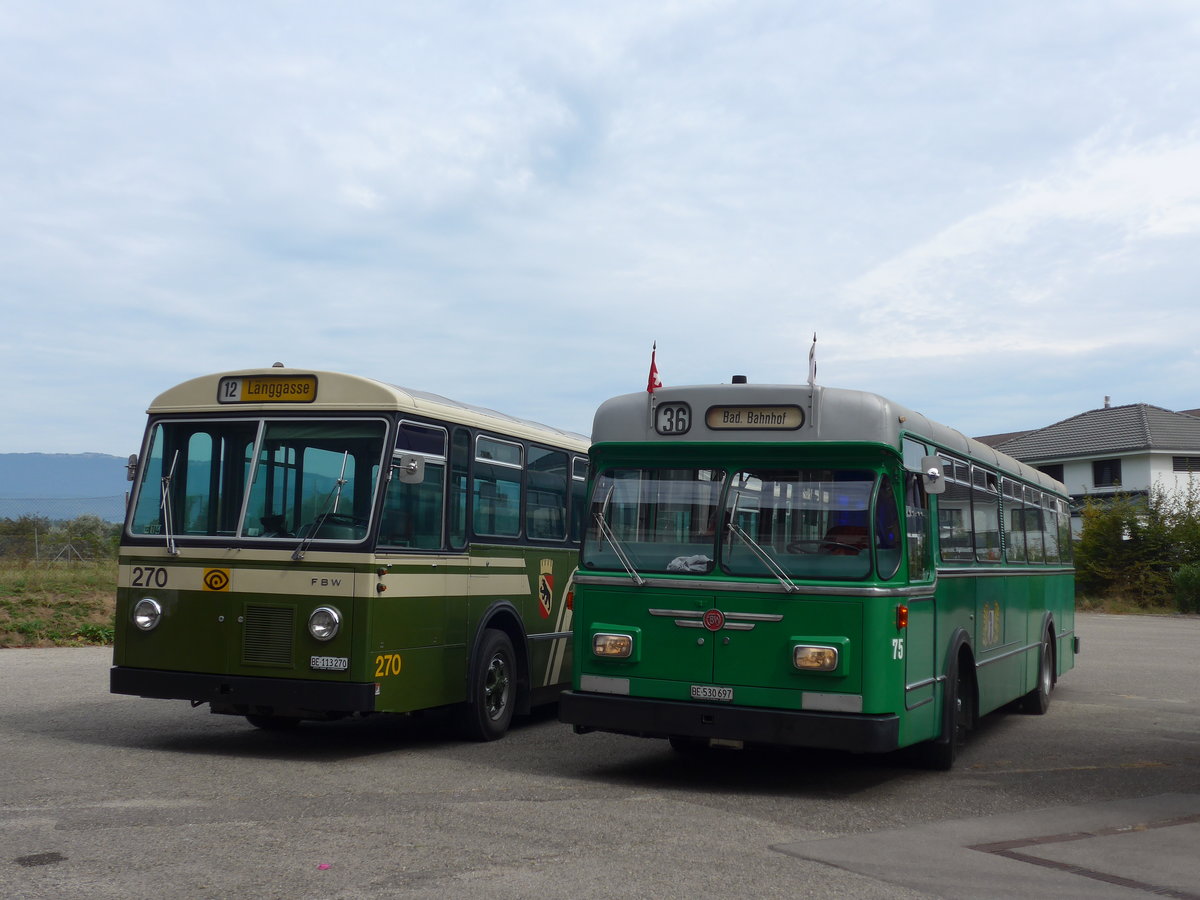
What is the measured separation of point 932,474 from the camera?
31.2ft

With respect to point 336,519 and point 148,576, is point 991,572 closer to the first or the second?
point 336,519

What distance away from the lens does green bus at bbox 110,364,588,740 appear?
1007 cm

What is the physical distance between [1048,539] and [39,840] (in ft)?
39.3

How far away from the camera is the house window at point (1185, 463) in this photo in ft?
219

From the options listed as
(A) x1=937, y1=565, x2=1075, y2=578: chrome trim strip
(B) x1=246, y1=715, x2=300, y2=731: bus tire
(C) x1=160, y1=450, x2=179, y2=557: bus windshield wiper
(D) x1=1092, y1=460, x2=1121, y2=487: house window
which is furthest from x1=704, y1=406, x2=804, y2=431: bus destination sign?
(D) x1=1092, y1=460, x2=1121, y2=487: house window

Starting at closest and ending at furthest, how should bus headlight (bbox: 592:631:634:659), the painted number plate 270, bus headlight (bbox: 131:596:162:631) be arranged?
the painted number plate 270 → bus headlight (bbox: 592:631:634:659) → bus headlight (bbox: 131:596:162:631)

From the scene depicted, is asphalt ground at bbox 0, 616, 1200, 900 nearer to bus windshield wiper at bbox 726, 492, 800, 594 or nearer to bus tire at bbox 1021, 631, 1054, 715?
bus windshield wiper at bbox 726, 492, 800, 594

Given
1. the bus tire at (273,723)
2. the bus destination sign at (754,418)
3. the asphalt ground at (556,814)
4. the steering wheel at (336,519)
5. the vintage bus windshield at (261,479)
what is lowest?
the asphalt ground at (556,814)

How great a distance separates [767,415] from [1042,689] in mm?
7345

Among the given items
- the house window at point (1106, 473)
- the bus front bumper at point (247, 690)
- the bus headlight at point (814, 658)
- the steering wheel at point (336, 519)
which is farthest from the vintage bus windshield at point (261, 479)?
the house window at point (1106, 473)

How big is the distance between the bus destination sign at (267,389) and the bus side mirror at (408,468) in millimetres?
864

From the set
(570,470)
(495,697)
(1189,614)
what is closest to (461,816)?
(495,697)

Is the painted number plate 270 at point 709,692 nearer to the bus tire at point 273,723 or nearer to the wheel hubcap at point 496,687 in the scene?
the wheel hubcap at point 496,687

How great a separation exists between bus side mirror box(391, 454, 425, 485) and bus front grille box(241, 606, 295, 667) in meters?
1.31
